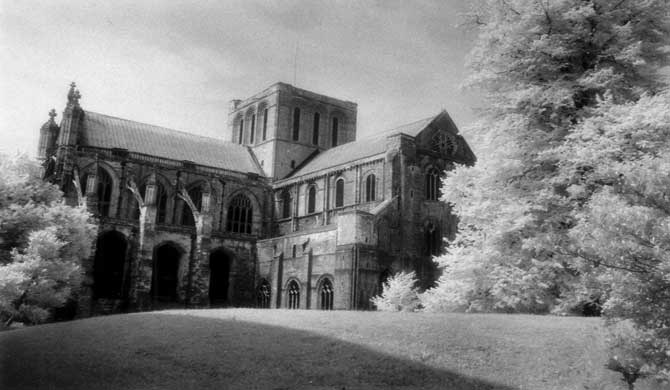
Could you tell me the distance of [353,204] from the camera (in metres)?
44.8

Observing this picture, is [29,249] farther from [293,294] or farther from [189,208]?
[189,208]

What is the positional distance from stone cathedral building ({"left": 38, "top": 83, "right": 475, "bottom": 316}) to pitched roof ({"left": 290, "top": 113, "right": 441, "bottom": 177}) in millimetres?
182

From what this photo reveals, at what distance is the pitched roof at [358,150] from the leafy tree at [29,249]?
21457 millimetres

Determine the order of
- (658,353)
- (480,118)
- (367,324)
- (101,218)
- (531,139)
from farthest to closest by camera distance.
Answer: (101,218), (480,118), (531,139), (367,324), (658,353)

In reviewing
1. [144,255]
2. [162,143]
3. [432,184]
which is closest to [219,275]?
[144,255]

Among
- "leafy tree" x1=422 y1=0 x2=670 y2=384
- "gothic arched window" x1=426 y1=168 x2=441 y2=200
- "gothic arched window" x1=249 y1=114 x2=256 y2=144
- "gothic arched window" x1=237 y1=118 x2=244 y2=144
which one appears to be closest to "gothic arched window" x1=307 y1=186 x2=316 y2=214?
"gothic arched window" x1=426 y1=168 x2=441 y2=200

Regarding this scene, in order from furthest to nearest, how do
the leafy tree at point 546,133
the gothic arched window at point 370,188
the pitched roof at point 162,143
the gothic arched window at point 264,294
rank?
the pitched roof at point 162,143
the gothic arched window at point 264,294
the gothic arched window at point 370,188
the leafy tree at point 546,133

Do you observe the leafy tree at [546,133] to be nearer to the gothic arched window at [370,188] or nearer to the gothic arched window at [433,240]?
the gothic arched window at [433,240]

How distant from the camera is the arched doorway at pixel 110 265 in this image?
42.2 m

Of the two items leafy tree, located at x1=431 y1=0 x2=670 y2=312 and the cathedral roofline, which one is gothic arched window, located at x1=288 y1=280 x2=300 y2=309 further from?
the cathedral roofline

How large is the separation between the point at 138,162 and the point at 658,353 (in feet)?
137

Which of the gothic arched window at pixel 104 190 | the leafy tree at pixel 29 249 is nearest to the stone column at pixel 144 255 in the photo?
the gothic arched window at pixel 104 190

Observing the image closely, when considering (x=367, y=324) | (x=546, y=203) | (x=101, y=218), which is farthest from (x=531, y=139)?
(x=101, y=218)

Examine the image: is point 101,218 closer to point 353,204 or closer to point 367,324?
point 353,204
